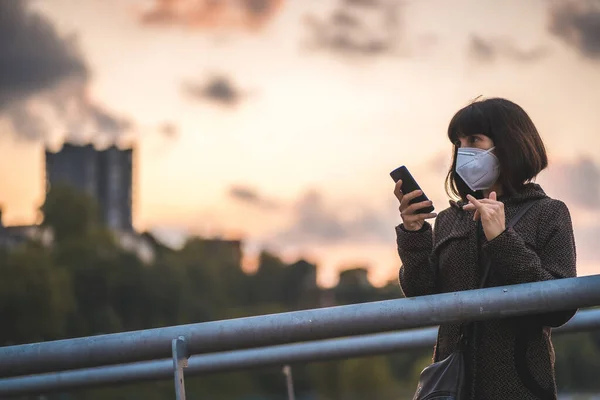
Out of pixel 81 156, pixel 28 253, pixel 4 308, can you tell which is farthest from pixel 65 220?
pixel 81 156

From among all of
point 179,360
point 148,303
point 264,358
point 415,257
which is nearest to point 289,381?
point 264,358

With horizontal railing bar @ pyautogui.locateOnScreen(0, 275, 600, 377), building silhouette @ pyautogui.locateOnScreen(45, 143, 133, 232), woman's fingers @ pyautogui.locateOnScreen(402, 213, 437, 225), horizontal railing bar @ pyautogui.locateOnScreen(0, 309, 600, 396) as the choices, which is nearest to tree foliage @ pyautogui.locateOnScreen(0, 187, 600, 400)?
building silhouette @ pyautogui.locateOnScreen(45, 143, 133, 232)

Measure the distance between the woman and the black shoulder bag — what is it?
0.04 meters

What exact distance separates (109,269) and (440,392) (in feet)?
201

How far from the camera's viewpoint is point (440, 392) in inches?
124

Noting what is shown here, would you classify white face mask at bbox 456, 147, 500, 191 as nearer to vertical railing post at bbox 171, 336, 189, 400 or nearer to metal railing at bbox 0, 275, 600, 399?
metal railing at bbox 0, 275, 600, 399

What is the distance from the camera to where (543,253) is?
129 inches

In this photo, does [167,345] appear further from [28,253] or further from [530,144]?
[28,253]

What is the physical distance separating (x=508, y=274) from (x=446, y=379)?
34 centimetres

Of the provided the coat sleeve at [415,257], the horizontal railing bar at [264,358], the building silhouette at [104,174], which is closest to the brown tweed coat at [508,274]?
the coat sleeve at [415,257]

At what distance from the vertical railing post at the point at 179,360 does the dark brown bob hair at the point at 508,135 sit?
3.86 feet

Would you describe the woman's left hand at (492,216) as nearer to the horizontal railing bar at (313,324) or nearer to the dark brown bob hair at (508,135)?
the dark brown bob hair at (508,135)

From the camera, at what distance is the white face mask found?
11.2ft

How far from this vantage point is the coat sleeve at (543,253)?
10.4 feet
